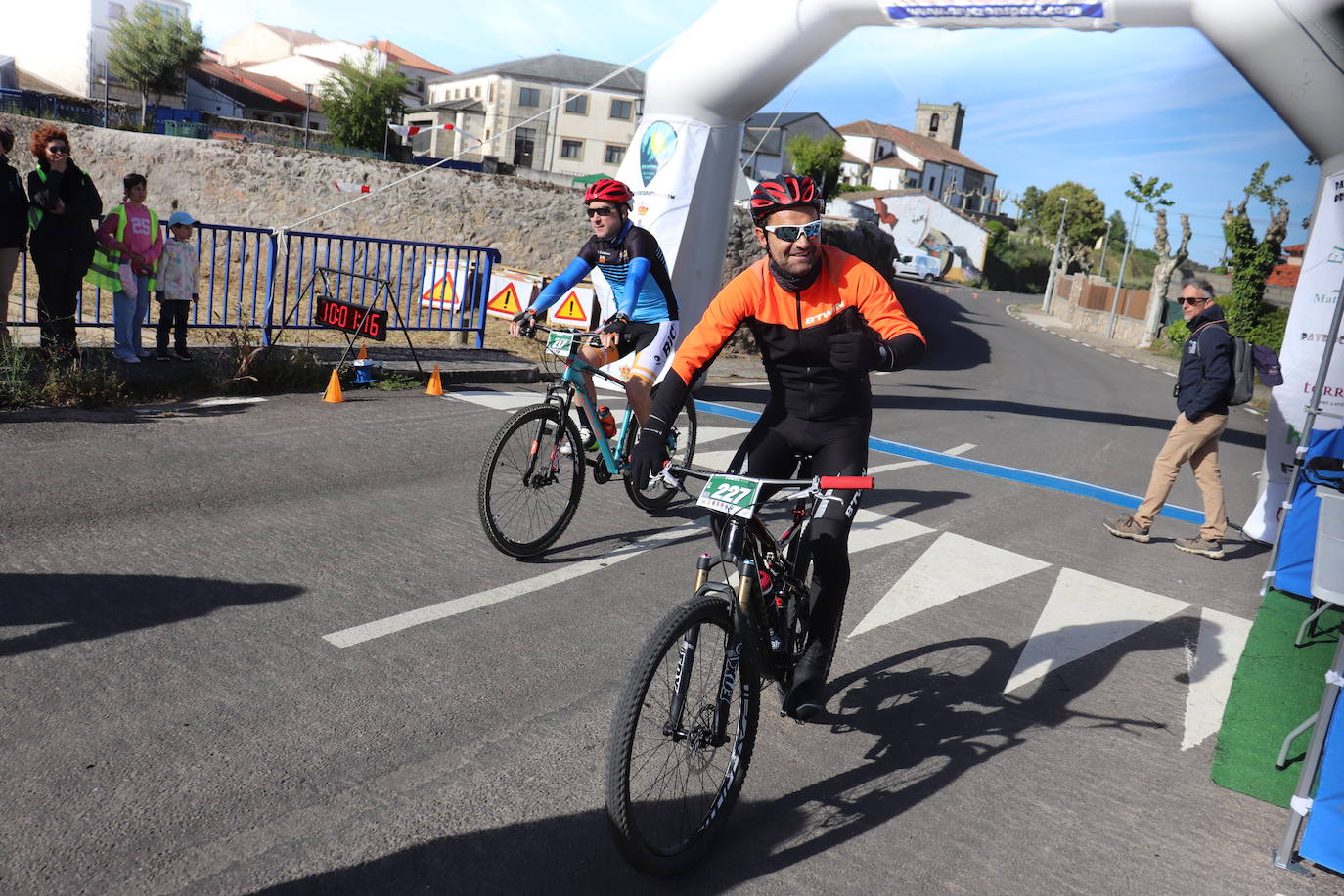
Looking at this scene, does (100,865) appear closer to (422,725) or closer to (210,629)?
(422,725)

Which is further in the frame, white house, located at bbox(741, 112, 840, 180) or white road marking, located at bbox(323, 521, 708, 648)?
white house, located at bbox(741, 112, 840, 180)

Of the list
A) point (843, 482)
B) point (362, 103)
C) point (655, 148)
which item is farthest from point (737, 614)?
point (362, 103)

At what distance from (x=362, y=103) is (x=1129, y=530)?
7732 cm

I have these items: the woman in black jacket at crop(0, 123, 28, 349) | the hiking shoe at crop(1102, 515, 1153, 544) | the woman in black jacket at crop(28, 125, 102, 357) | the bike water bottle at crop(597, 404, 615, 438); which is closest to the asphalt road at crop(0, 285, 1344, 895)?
the hiking shoe at crop(1102, 515, 1153, 544)

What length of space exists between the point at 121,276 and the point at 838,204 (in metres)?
70.9

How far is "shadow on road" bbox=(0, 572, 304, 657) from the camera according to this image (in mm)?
4434

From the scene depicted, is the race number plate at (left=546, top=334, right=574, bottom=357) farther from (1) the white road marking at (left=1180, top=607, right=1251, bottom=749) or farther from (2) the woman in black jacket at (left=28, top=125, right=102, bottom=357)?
(2) the woman in black jacket at (left=28, top=125, right=102, bottom=357)

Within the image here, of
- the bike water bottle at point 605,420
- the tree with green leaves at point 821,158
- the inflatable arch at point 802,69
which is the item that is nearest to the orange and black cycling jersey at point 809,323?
the bike water bottle at point 605,420

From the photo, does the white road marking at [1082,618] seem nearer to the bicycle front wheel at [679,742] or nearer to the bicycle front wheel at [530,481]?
the bicycle front wheel at [679,742]

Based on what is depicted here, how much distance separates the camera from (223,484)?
6.87 meters

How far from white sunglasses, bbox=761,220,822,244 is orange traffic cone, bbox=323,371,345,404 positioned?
23.0 feet

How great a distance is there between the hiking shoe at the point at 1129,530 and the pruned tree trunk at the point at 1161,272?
124ft

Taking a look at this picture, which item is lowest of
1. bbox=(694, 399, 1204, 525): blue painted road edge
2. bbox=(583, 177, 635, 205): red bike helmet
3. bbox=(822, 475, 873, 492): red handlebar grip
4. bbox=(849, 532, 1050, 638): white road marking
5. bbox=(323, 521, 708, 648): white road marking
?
bbox=(323, 521, 708, 648): white road marking

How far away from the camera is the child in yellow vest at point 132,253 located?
10.2 meters
